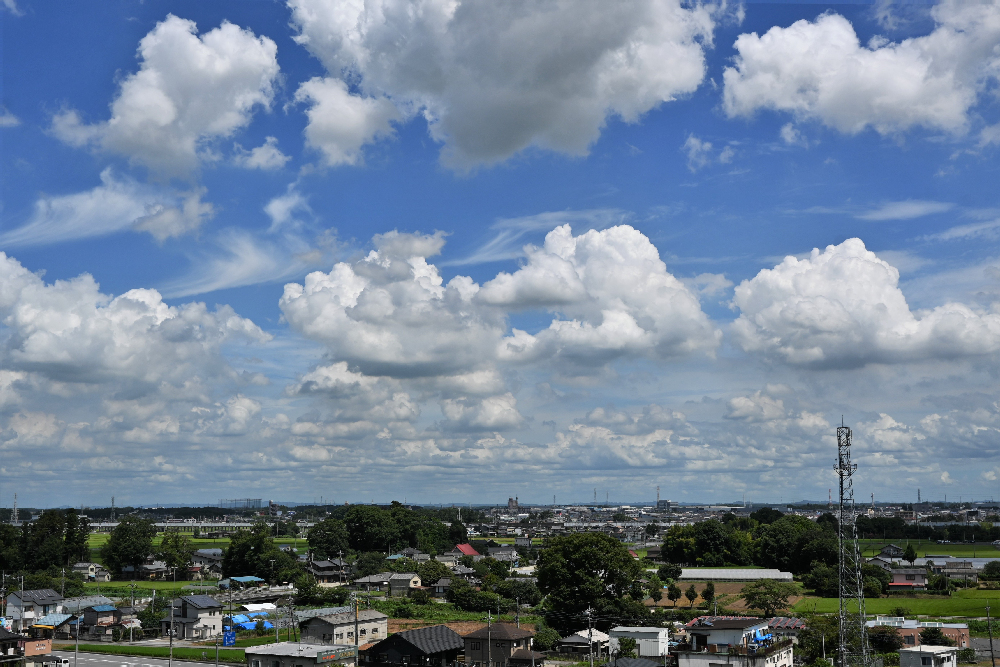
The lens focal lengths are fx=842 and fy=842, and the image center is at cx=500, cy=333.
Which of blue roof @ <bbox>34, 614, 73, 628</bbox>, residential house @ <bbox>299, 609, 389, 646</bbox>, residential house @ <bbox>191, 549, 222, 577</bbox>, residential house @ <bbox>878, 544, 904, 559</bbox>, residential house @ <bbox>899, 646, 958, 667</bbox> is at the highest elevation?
residential house @ <bbox>899, 646, 958, 667</bbox>

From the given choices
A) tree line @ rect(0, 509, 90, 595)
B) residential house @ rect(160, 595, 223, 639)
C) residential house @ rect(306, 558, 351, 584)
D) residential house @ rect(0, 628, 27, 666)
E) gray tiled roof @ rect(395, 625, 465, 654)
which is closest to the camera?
residential house @ rect(0, 628, 27, 666)

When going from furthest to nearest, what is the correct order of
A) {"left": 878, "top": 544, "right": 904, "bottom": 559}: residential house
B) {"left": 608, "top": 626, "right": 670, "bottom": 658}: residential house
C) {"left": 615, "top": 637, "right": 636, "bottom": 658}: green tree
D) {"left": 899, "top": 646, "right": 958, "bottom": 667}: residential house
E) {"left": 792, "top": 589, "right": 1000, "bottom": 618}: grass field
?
{"left": 878, "top": 544, "right": 904, "bottom": 559}: residential house → {"left": 792, "top": 589, "right": 1000, "bottom": 618}: grass field → {"left": 608, "top": 626, "right": 670, "bottom": 658}: residential house → {"left": 615, "top": 637, "right": 636, "bottom": 658}: green tree → {"left": 899, "top": 646, "right": 958, "bottom": 667}: residential house

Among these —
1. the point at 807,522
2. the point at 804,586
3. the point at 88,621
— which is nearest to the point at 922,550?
the point at 807,522

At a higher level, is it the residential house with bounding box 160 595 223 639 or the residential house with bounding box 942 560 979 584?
the residential house with bounding box 160 595 223 639

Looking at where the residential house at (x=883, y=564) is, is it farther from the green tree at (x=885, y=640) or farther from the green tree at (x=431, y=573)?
the green tree at (x=431, y=573)

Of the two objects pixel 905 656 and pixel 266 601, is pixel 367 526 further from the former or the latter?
pixel 905 656

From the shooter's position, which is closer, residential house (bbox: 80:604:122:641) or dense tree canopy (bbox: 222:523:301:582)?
residential house (bbox: 80:604:122:641)

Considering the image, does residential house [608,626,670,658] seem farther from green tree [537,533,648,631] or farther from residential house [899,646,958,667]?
residential house [899,646,958,667]

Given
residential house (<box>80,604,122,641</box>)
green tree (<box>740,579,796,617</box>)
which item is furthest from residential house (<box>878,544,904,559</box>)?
residential house (<box>80,604,122,641</box>)
